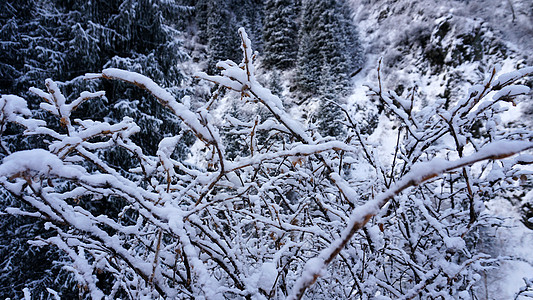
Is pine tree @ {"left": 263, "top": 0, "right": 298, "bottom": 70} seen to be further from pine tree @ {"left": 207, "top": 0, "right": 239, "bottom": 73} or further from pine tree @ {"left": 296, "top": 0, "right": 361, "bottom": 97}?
pine tree @ {"left": 207, "top": 0, "right": 239, "bottom": 73}

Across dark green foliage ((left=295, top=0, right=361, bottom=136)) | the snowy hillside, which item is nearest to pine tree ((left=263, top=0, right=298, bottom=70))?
dark green foliage ((left=295, top=0, right=361, bottom=136))

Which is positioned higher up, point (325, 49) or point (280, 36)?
point (280, 36)

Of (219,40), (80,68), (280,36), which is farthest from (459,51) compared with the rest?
(219,40)

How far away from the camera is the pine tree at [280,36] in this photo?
21.5 meters

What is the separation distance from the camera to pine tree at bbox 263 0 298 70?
2155 centimetres

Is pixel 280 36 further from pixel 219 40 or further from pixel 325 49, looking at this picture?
pixel 219 40

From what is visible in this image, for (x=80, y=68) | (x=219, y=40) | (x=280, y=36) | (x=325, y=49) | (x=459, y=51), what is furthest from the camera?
(x=219, y=40)

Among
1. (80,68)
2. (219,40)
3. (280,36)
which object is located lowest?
(80,68)

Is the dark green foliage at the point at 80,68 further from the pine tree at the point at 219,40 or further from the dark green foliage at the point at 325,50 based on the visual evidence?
the pine tree at the point at 219,40

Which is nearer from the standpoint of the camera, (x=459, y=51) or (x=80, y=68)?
(x=80, y=68)

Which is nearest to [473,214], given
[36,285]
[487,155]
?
[487,155]

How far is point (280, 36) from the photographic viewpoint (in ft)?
70.9

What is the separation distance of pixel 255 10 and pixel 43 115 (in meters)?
29.7

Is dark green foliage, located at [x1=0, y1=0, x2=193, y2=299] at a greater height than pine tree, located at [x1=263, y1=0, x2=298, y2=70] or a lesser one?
lesser
